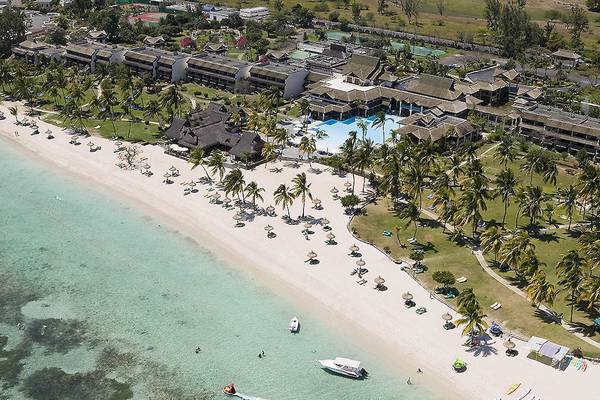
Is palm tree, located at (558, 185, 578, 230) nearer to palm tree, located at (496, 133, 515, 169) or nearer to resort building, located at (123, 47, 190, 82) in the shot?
palm tree, located at (496, 133, 515, 169)

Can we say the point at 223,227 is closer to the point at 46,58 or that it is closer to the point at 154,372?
the point at 154,372

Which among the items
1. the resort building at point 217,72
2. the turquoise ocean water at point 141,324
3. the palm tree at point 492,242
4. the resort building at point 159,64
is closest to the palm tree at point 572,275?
the palm tree at point 492,242

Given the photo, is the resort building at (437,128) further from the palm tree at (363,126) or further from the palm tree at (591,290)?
the palm tree at (591,290)

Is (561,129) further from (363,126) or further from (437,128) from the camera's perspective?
(363,126)

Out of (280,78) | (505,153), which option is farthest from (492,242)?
(280,78)

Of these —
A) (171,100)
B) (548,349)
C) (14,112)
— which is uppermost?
(171,100)

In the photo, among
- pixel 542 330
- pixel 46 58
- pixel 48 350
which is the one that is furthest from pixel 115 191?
pixel 46 58
